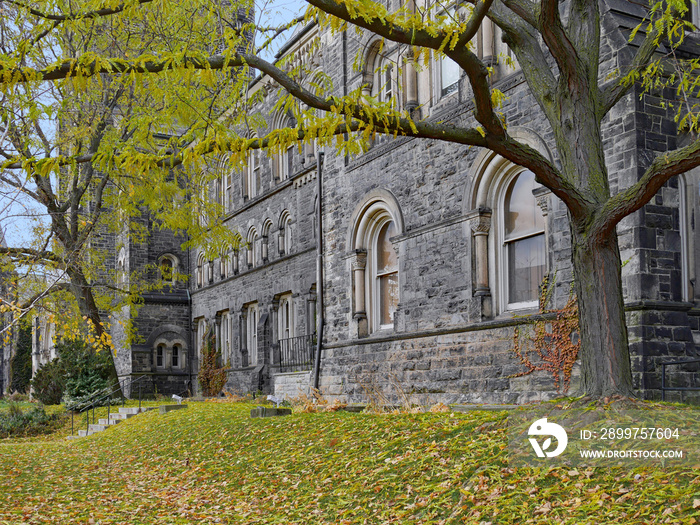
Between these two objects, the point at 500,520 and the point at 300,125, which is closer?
the point at 500,520

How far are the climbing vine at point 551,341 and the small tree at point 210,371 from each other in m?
18.9

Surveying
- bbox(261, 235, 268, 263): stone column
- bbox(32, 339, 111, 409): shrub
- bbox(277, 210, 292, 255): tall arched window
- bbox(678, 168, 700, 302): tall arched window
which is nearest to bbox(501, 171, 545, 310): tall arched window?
bbox(678, 168, 700, 302): tall arched window

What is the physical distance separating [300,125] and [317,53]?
15.5 m

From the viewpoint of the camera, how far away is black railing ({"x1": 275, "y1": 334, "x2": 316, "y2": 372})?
21.4 m

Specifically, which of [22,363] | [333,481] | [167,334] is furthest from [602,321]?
[22,363]

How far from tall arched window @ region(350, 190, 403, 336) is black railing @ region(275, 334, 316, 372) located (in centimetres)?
410

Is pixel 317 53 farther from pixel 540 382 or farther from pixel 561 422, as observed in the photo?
pixel 561 422

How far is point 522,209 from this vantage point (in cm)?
1234

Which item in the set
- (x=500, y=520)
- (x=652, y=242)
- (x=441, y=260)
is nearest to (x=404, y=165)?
(x=441, y=260)

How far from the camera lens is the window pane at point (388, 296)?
1586cm

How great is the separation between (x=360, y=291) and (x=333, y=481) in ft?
26.8

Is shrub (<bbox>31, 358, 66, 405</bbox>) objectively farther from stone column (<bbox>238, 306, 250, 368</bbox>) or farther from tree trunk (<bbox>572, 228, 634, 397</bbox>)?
tree trunk (<bbox>572, 228, 634, 397</bbox>)

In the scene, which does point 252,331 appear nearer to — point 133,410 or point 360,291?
point 133,410

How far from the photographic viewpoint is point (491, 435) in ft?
25.9
